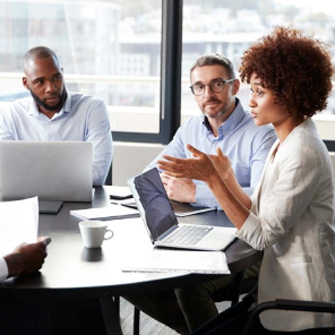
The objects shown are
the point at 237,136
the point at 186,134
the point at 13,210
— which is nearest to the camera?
the point at 13,210

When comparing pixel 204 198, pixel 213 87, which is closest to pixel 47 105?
pixel 213 87

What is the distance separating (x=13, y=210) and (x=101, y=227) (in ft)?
1.30

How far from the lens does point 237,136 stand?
2770 mm

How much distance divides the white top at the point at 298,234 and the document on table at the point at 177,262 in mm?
164

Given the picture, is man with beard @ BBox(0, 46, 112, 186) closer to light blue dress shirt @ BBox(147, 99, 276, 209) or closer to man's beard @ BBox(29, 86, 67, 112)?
man's beard @ BBox(29, 86, 67, 112)

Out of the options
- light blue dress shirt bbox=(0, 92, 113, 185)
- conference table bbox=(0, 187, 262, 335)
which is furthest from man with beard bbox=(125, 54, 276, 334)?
light blue dress shirt bbox=(0, 92, 113, 185)

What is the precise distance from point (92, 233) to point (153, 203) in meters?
0.28

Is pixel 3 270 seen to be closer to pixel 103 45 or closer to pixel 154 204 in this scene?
pixel 154 204

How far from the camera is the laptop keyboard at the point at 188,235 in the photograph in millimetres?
Answer: 1902

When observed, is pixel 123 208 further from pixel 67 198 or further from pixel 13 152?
pixel 13 152

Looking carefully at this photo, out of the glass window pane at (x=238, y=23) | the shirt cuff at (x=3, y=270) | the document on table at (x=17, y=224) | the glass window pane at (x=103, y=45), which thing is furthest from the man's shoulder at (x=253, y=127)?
the glass window pane at (x=103, y=45)

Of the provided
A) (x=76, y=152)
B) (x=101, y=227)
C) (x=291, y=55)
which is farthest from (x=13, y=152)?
(x=291, y=55)

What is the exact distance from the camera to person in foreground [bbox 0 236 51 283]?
154 cm

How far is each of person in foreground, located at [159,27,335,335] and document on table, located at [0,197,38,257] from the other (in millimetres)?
442
